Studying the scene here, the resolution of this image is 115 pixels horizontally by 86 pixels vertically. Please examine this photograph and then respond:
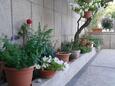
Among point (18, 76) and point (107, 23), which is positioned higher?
point (107, 23)

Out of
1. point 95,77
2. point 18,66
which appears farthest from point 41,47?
point 95,77

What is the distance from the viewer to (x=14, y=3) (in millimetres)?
2533

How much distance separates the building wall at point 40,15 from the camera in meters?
2.40

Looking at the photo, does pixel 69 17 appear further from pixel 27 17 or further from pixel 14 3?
pixel 14 3

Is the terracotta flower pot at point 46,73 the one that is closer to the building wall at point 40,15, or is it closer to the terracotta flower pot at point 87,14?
the building wall at point 40,15

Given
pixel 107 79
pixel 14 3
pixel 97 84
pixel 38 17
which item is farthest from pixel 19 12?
pixel 107 79

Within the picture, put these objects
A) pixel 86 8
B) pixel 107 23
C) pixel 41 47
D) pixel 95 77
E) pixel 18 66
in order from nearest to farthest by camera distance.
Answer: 1. pixel 18 66
2. pixel 41 47
3. pixel 95 77
4. pixel 86 8
5. pixel 107 23

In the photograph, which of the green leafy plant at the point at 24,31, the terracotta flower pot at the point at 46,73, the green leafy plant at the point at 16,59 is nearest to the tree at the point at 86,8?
the green leafy plant at the point at 24,31

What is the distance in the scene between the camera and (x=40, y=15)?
3379mm

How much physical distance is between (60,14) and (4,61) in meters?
2.67

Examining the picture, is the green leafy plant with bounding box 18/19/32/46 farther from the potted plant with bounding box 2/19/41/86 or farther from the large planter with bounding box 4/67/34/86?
the large planter with bounding box 4/67/34/86

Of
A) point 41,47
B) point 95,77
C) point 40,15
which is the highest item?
point 40,15

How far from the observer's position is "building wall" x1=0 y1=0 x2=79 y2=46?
240 cm

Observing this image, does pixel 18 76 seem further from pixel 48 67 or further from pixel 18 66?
pixel 48 67
